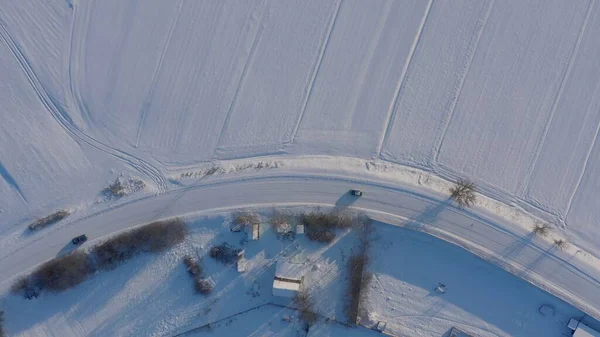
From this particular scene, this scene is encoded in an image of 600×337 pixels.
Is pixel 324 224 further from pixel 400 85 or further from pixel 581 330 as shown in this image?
pixel 581 330

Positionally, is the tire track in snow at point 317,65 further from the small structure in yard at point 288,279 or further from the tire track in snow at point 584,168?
the tire track in snow at point 584,168

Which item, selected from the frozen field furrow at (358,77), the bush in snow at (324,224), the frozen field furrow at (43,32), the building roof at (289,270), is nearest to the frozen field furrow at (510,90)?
the frozen field furrow at (358,77)

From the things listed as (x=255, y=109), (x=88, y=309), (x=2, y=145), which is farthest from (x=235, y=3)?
(x=88, y=309)

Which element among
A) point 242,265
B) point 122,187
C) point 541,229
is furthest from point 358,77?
point 122,187

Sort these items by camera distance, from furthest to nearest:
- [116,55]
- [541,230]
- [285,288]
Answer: [116,55] → [541,230] → [285,288]

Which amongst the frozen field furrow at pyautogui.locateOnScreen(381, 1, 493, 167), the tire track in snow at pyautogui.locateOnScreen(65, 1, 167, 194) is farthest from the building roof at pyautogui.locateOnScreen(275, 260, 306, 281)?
the frozen field furrow at pyautogui.locateOnScreen(381, 1, 493, 167)

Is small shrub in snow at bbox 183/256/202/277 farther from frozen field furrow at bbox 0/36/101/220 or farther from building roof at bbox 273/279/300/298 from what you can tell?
frozen field furrow at bbox 0/36/101/220
